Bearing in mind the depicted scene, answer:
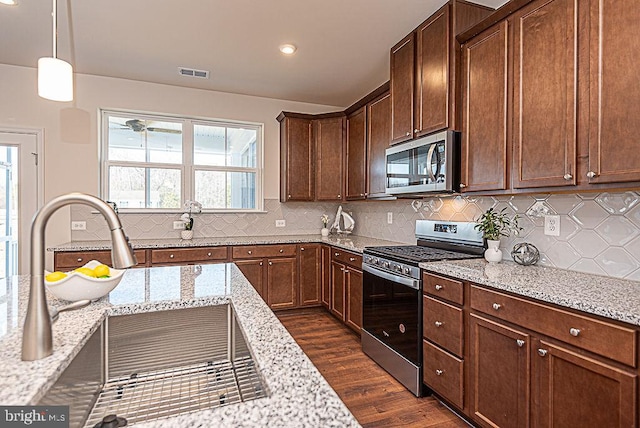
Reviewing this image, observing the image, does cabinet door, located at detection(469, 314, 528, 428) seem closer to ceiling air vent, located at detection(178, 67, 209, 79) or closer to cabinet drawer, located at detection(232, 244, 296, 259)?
cabinet drawer, located at detection(232, 244, 296, 259)

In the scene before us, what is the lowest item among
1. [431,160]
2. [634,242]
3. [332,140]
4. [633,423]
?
[633,423]

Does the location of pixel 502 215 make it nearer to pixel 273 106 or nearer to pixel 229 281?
pixel 229 281

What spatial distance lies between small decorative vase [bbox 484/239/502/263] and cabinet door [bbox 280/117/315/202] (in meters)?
2.38

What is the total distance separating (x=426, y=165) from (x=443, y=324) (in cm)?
111

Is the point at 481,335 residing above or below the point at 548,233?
below

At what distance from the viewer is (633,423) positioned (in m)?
1.23

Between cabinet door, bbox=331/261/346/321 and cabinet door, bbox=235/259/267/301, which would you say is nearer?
cabinet door, bbox=331/261/346/321

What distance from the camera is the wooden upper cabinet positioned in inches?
167

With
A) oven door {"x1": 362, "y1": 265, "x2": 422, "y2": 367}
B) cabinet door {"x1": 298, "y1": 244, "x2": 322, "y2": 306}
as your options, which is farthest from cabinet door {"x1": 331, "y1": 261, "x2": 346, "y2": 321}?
oven door {"x1": 362, "y1": 265, "x2": 422, "y2": 367}

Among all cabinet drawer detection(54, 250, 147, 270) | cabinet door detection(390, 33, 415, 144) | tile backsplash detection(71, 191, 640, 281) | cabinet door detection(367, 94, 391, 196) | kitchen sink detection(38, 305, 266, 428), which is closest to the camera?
kitchen sink detection(38, 305, 266, 428)

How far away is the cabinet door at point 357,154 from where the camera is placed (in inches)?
148

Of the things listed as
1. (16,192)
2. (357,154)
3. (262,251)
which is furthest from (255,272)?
(16,192)

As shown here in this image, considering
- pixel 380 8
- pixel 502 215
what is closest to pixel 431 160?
pixel 502 215

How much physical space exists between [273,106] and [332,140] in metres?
0.93
